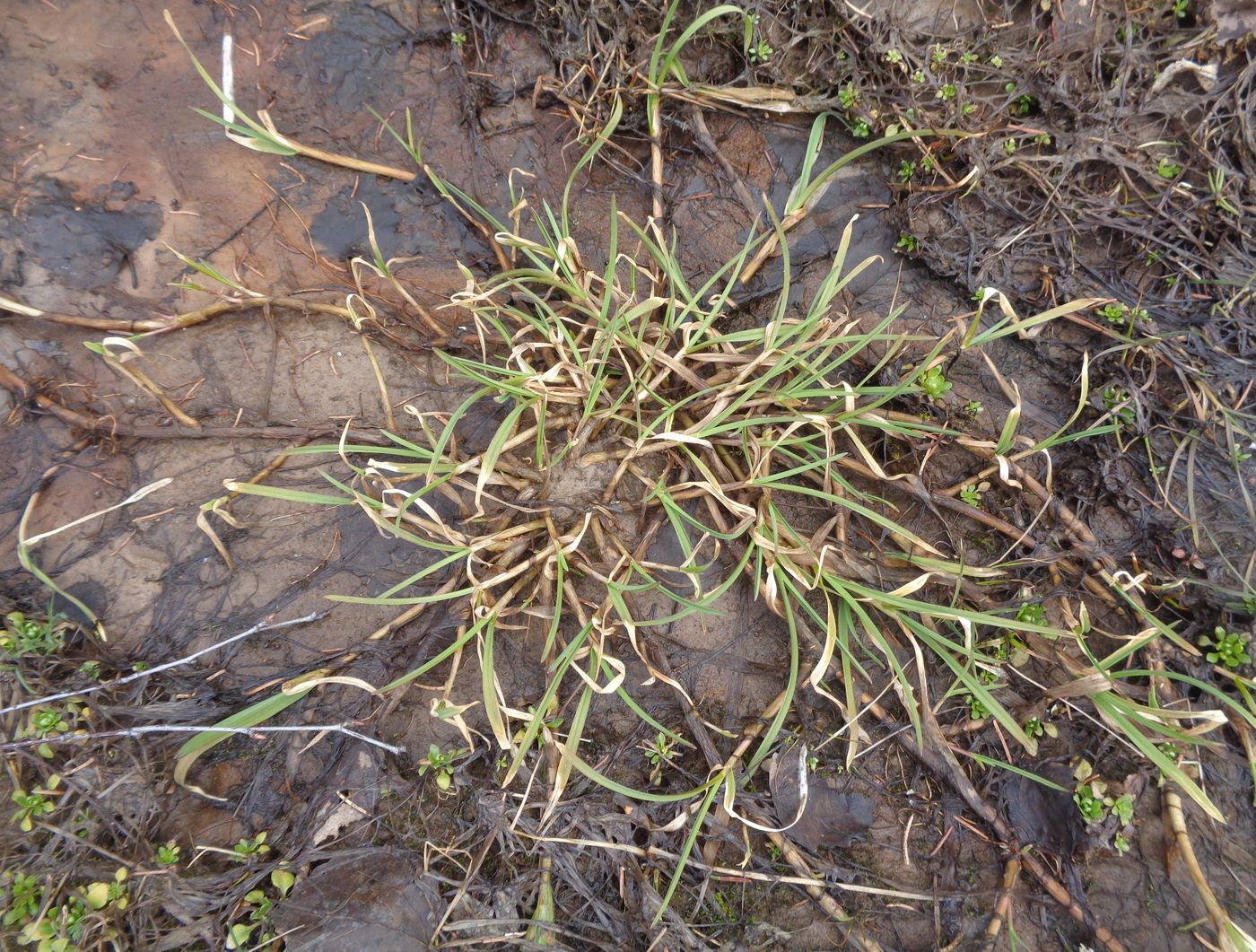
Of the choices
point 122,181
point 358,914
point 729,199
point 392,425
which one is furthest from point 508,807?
Answer: point 122,181

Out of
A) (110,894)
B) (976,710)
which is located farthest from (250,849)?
(976,710)

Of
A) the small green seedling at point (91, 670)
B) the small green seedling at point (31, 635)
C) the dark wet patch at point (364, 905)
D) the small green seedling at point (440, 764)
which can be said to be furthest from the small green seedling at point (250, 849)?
the small green seedling at point (31, 635)

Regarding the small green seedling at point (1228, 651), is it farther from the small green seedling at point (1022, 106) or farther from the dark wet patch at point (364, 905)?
the dark wet patch at point (364, 905)

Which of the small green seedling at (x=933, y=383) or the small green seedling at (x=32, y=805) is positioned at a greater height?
the small green seedling at (x=933, y=383)

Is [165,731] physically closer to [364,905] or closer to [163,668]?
[163,668]

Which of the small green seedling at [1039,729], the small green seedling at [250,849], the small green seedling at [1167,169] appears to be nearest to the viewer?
the small green seedling at [250,849]

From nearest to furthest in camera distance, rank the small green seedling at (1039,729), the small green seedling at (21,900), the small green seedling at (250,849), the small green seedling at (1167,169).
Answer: the small green seedling at (21,900) < the small green seedling at (250,849) < the small green seedling at (1039,729) < the small green seedling at (1167,169)

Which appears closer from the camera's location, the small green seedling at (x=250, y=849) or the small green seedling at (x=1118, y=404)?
the small green seedling at (x=250, y=849)

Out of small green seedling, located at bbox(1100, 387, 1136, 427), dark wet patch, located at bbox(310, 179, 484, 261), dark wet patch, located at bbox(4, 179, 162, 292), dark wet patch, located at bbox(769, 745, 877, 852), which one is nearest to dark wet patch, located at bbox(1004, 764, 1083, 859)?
dark wet patch, located at bbox(769, 745, 877, 852)
